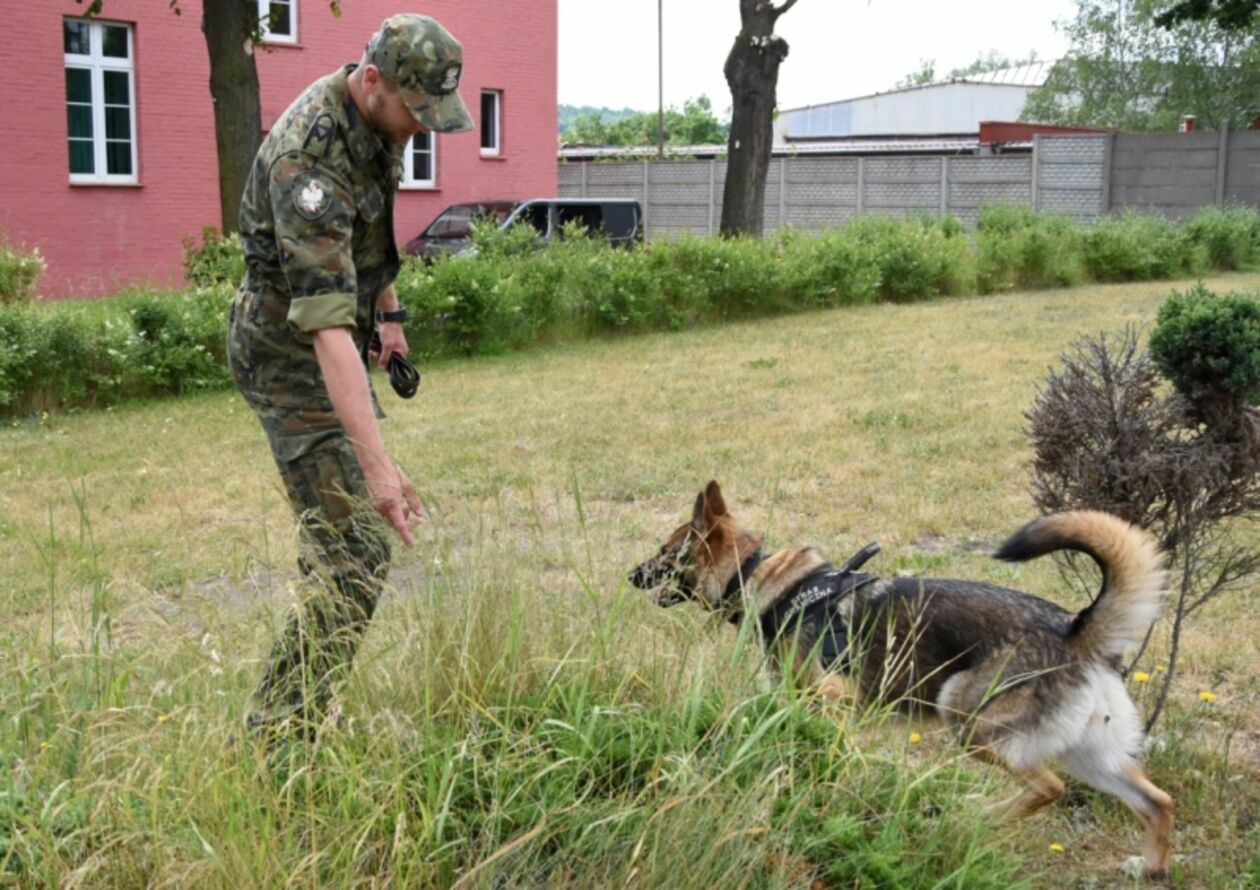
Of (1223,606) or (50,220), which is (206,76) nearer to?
(50,220)

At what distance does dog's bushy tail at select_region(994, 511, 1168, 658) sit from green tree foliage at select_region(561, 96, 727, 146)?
5887cm

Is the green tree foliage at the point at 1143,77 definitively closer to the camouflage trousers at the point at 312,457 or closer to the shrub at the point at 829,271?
the shrub at the point at 829,271

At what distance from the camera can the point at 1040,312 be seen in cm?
1625

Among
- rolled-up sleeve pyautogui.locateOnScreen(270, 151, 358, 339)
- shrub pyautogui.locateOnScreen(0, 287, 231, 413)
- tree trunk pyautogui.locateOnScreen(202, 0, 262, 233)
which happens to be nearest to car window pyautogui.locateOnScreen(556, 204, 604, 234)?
tree trunk pyautogui.locateOnScreen(202, 0, 262, 233)

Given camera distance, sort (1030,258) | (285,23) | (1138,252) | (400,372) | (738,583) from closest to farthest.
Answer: (400,372) → (738,583) → (1030,258) → (1138,252) → (285,23)

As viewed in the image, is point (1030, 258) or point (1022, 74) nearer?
point (1030, 258)

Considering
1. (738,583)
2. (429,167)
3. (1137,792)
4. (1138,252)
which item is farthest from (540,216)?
(1137,792)

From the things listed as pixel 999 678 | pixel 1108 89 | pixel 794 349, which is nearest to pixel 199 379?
pixel 794 349

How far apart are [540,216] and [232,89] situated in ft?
28.2

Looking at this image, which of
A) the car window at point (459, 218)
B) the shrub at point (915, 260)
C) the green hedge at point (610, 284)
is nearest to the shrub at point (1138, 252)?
the green hedge at point (610, 284)

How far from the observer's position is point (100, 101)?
21.2 m

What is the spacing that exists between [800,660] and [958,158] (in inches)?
1088

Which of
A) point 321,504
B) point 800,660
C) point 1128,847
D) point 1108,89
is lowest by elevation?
point 1128,847

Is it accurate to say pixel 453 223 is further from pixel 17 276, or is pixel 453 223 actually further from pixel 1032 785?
pixel 1032 785
